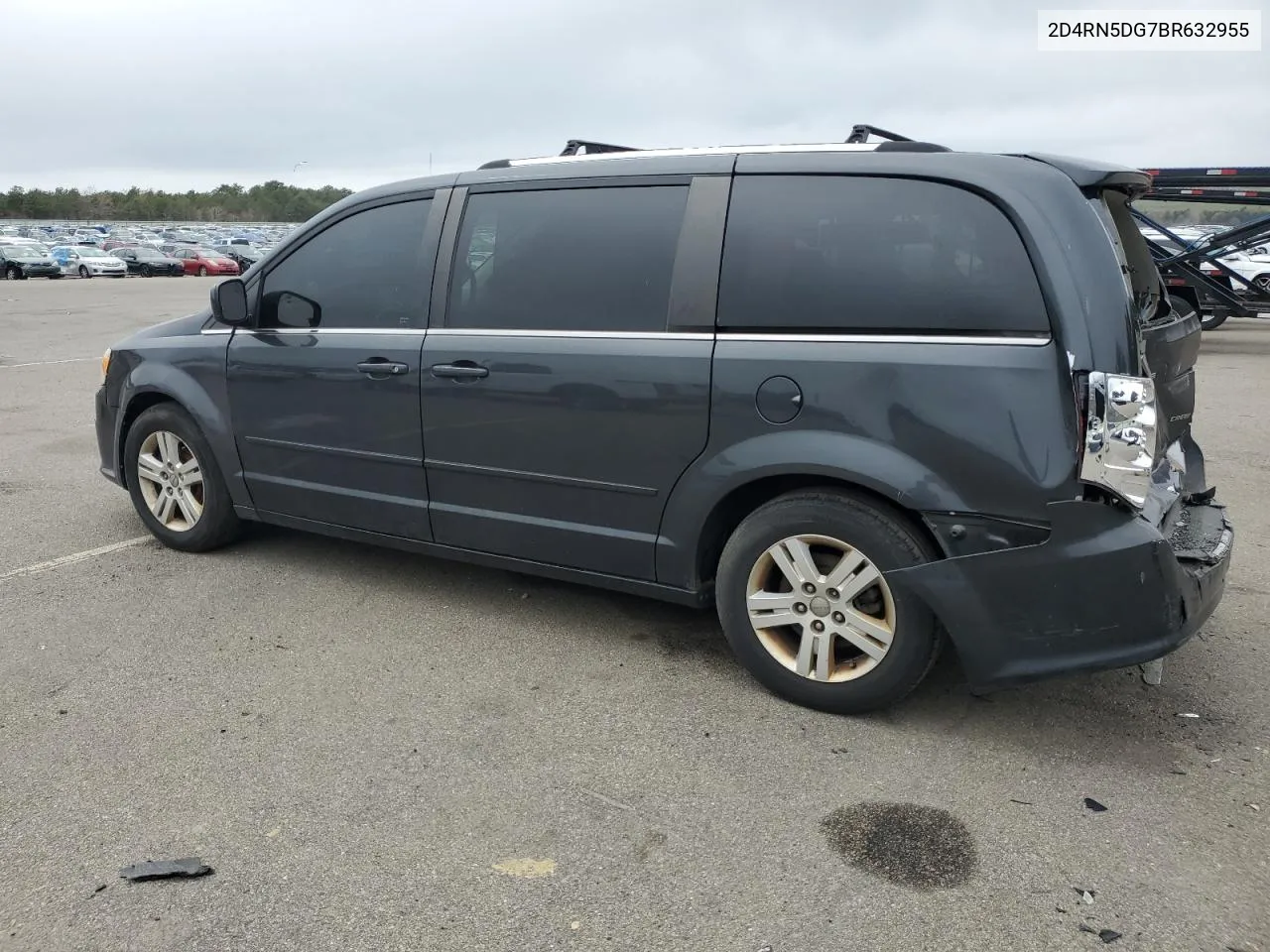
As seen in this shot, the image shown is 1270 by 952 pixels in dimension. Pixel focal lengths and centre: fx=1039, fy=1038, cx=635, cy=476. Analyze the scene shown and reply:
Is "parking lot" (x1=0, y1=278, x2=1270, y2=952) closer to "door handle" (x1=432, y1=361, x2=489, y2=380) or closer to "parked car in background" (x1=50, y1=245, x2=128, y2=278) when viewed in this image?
"door handle" (x1=432, y1=361, x2=489, y2=380)

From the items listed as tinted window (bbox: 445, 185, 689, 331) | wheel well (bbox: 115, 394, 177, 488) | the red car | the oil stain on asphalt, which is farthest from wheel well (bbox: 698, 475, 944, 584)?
the red car

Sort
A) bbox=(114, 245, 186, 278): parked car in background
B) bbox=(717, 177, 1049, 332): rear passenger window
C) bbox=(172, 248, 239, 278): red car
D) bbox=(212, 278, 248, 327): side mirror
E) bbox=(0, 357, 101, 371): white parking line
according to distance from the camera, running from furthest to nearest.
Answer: bbox=(172, 248, 239, 278): red car, bbox=(114, 245, 186, 278): parked car in background, bbox=(0, 357, 101, 371): white parking line, bbox=(212, 278, 248, 327): side mirror, bbox=(717, 177, 1049, 332): rear passenger window

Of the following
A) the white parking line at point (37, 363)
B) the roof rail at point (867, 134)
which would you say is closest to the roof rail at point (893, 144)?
the roof rail at point (867, 134)

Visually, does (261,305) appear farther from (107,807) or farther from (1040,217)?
(1040,217)

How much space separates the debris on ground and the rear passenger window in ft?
7.42

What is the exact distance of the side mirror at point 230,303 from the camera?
466 centimetres

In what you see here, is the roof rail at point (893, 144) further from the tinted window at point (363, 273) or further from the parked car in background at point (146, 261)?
the parked car in background at point (146, 261)

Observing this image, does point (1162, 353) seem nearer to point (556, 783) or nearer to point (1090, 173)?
point (1090, 173)

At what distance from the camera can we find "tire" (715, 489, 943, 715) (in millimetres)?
3285

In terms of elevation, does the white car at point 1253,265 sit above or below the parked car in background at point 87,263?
below

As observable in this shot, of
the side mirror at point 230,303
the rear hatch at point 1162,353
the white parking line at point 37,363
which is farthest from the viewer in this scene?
the white parking line at point 37,363

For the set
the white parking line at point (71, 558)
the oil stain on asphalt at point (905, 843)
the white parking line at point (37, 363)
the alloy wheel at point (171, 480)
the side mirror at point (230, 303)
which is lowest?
the oil stain on asphalt at point (905, 843)

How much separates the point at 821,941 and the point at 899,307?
1.86 meters

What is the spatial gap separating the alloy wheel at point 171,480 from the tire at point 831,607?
2.83 meters
